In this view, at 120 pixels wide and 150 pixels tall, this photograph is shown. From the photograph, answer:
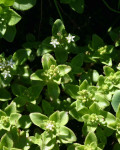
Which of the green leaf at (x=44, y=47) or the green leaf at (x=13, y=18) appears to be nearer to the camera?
the green leaf at (x=13, y=18)

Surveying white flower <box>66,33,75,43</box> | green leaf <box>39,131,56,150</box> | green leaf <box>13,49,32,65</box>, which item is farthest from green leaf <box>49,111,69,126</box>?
white flower <box>66,33,75,43</box>

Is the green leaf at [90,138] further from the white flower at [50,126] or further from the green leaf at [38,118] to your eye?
the green leaf at [38,118]

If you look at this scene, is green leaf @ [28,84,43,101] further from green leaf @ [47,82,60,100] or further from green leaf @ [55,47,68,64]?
green leaf @ [55,47,68,64]

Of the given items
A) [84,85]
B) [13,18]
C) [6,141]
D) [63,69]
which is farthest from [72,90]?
[13,18]

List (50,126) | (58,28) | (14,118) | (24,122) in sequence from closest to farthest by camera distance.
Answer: (50,126), (14,118), (24,122), (58,28)

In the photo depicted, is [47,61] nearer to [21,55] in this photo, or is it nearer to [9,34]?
[21,55]

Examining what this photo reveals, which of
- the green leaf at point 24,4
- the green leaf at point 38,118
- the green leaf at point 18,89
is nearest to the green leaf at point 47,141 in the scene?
the green leaf at point 38,118

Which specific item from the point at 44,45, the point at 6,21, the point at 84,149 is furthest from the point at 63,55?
the point at 84,149
